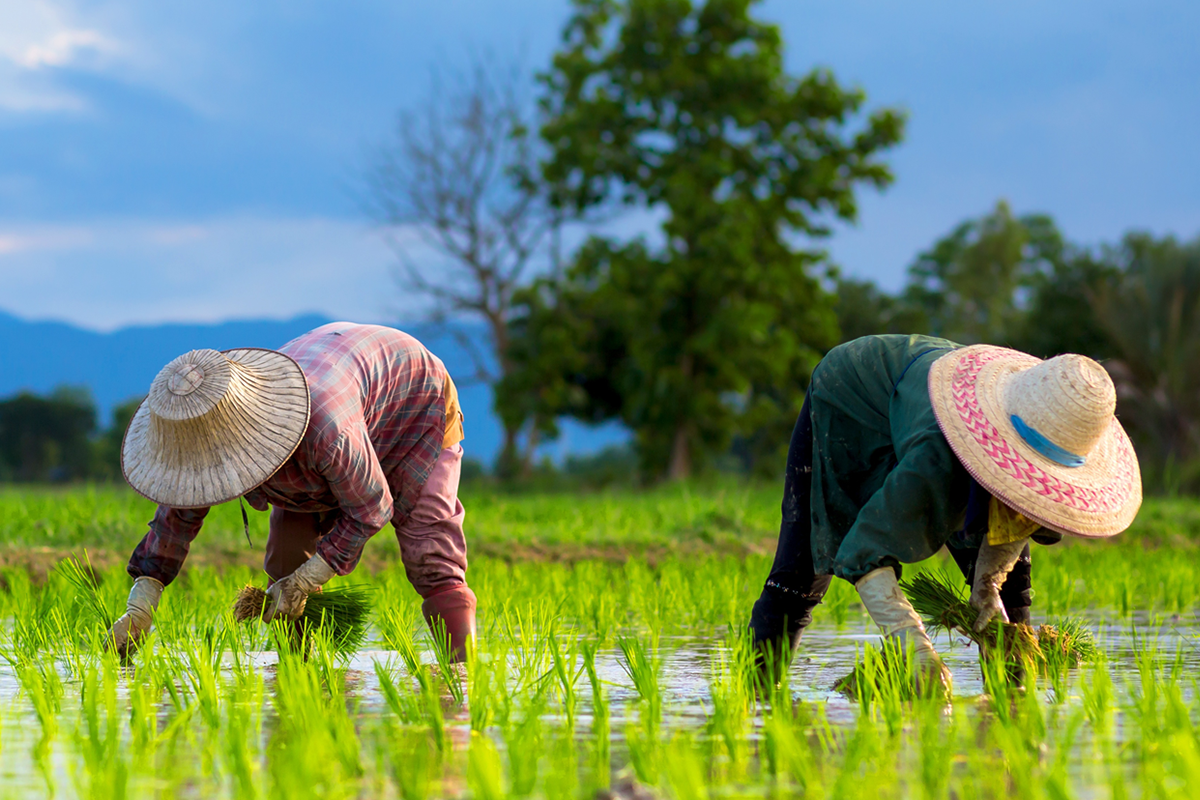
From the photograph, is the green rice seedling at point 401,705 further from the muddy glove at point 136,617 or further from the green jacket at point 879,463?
the muddy glove at point 136,617

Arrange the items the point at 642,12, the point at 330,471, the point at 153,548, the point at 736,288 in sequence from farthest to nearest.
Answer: the point at 642,12
the point at 736,288
the point at 153,548
the point at 330,471

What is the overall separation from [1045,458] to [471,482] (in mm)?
19238

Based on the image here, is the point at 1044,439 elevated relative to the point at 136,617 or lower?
elevated

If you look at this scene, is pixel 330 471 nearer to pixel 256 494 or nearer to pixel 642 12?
pixel 256 494

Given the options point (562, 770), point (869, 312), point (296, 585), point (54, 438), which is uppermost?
point (869, 312)

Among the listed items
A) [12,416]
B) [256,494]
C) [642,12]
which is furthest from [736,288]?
[12,416]

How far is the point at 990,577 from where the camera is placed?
10.0 ft

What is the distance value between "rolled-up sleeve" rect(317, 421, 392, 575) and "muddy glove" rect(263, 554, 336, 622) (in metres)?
0.03

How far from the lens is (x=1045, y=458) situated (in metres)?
2.68

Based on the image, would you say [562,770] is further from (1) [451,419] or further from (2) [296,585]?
(1) [451,419]

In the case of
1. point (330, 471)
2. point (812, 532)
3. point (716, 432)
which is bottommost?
point (812, 532)

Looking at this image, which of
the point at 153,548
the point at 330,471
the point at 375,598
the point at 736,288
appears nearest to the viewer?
the point at 330,471

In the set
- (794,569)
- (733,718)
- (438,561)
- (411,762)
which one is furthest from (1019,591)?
(411,762)

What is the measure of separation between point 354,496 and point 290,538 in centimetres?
67
